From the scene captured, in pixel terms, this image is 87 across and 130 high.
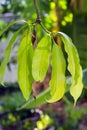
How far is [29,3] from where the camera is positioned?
47.4 inches

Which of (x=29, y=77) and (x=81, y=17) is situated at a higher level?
(x=29, y=77)

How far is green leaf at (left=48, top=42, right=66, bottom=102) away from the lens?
1.41ft

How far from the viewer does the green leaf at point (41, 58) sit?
440mm

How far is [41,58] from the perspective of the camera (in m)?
0.44

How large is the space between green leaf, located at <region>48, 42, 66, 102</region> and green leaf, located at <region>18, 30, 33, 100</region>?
0.13 ft

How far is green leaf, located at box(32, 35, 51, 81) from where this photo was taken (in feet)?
1.44

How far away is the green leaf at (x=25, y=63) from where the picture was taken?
1.51 ft

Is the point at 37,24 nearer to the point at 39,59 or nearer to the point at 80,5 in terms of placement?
the point at 39,59

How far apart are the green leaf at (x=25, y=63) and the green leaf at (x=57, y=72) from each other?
4 centimetres

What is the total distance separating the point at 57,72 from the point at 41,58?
0.08ft

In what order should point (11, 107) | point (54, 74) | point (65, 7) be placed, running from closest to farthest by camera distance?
1. point (54, 74)
2. point (65, 7)
3. point (11, 107)

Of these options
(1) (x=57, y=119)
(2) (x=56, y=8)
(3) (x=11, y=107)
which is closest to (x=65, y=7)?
(2) (x=56, y=8)

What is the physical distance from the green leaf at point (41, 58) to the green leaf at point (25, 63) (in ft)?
0.07

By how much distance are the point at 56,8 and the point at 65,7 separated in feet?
0.16
